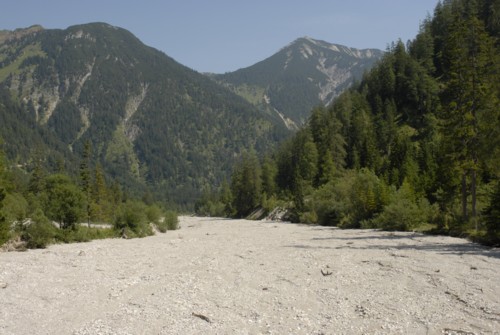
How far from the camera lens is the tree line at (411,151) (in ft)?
120

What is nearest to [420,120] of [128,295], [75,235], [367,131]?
[367,131]

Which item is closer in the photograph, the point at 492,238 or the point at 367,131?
the point at 492,238

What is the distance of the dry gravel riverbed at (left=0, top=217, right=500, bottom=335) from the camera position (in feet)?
43.3

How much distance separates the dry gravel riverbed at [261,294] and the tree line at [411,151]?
1247cm

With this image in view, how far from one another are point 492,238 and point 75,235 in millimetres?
37086

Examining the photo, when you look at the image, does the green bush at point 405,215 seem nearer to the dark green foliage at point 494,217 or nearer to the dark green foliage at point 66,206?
the dark green foliage at point 494,217

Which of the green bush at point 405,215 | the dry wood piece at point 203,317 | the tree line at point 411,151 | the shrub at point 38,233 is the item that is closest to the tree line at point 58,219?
the shrub at point 38,233

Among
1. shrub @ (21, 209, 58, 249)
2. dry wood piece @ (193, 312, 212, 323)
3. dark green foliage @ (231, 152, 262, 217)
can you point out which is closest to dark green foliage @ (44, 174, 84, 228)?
shrub @ (21, 209, 58, 249)

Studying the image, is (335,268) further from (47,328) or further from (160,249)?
(160,249)

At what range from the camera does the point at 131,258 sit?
2892cm

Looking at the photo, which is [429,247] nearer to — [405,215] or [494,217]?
[494,217]

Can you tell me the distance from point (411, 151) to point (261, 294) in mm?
66772

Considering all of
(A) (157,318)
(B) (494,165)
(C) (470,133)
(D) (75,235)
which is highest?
(C) (470,133)

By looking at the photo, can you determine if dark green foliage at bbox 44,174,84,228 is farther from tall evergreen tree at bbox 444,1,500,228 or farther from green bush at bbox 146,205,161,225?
tall evergreen tree at bbox 444,1,500,228
